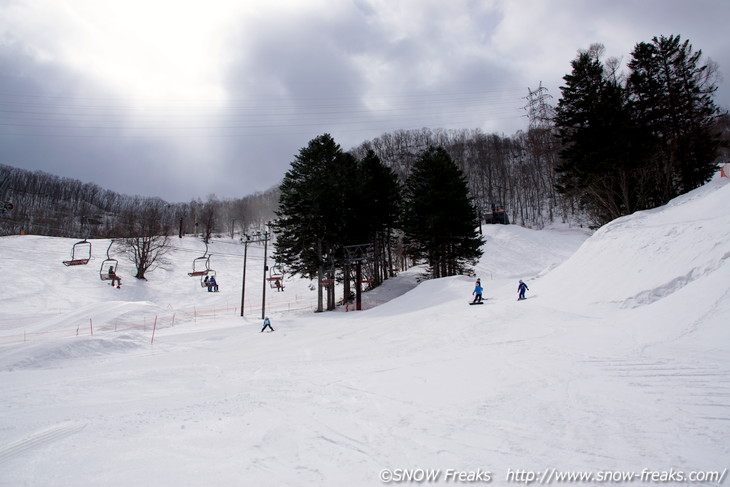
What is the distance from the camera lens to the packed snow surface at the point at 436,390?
4227mm

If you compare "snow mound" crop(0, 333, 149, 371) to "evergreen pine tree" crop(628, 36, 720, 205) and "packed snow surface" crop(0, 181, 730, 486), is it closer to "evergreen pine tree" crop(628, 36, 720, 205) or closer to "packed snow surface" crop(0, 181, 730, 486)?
"packed snow surface" crop(0, 181, 730, 486)

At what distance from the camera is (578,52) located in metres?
25.9

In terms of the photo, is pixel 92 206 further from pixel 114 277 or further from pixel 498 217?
pixel 498 217

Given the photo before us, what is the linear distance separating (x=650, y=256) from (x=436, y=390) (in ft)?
38.7

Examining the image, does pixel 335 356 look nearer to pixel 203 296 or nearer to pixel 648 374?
pixel 648 374

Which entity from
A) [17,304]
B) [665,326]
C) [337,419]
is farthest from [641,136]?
[17,304]

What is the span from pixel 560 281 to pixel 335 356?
12157 mm

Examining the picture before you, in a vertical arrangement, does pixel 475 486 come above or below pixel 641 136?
below

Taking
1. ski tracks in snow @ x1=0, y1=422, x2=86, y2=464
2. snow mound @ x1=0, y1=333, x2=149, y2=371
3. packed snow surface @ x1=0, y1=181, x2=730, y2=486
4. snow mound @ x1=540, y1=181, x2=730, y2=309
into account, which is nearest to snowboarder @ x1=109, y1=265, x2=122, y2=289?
packed snow surface @ x1=0, y1=181, x2=730, y2=486

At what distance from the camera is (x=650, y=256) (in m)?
13.1

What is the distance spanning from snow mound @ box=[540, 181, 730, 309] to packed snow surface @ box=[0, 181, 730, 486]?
0.26 ft

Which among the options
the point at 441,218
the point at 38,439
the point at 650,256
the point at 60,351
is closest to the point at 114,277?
the point at 60,351

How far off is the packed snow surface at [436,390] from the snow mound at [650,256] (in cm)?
8

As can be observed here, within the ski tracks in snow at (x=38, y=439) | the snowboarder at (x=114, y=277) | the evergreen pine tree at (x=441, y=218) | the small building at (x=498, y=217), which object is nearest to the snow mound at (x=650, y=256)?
the evergreen pine tree at (x=441, y=218)
